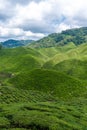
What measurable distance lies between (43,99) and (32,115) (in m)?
47.5

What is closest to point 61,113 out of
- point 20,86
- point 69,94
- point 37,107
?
point 37,107

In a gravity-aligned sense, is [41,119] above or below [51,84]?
below

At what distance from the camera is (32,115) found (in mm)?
44438

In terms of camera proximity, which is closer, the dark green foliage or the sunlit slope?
the dark green foliage

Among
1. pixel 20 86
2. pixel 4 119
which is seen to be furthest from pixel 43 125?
pixel 20 86

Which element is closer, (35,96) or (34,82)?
(35,96)

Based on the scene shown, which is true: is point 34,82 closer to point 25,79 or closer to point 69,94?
point 25,79

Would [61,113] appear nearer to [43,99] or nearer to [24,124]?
[24,124]

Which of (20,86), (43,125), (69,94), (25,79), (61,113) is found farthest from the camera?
(25,79)

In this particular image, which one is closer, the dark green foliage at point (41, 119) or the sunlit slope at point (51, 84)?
the dark green foliage at point (41, 119)

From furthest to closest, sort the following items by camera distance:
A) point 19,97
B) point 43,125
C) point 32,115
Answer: point 19,97, point 32,115, point 43,125

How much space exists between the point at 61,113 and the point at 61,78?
78417mm

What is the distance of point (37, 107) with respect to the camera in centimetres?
5169

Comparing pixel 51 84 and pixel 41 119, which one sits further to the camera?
pixel 51 84
